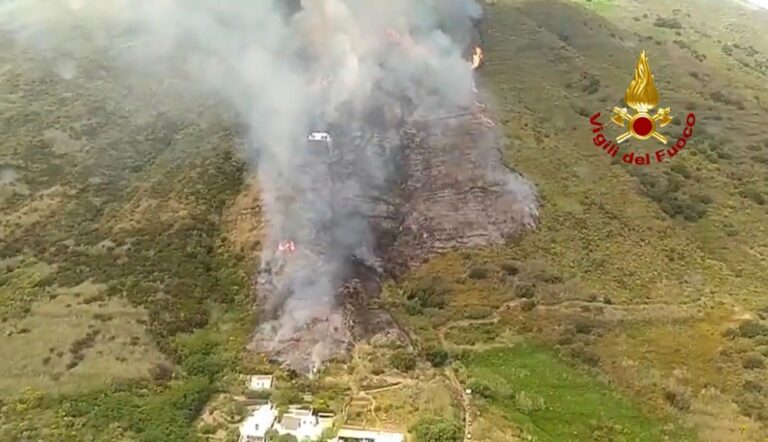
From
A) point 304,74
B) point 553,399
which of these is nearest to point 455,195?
point 304,74

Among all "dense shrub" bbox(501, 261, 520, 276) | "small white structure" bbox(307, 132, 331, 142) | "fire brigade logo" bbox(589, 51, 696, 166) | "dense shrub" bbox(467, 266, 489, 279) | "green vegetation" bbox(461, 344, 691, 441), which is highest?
"fire brigade logo" bbox(589, 51, 696, 166)

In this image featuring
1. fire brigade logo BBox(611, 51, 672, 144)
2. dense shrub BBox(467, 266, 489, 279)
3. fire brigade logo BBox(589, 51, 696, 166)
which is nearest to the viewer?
fire brigade logo BBox(611, 51, 672, 144)

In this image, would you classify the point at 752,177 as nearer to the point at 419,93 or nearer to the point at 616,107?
the point at 616,107

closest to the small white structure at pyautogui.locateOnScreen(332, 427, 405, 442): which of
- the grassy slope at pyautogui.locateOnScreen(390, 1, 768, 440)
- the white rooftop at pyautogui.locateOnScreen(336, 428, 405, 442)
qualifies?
the white rooftop at pyautogui.locateOnScreen(336, 428, 405, 442)

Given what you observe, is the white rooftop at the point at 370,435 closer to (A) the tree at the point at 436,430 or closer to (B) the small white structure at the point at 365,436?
(B) the small white structure at the point at 365,436

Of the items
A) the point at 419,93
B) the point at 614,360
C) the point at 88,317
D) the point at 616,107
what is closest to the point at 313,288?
the point at 88,317

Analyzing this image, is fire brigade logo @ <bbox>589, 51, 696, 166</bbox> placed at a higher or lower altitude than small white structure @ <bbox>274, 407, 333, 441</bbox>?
higher

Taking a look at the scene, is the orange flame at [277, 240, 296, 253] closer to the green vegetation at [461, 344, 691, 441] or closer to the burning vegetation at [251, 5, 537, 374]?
the burning vegetation at [251, 5, 537, 374]
